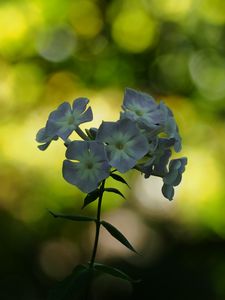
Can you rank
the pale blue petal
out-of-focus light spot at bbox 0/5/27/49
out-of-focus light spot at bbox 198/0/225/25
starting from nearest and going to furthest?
the pale blue petal → out-of-focus light spot at bbox 0/5/27/49 → out-of-focus light spot at bbox 198/0/225/25

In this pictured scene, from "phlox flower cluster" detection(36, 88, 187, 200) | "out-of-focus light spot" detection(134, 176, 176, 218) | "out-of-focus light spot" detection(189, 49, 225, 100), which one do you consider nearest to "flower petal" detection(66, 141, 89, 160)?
"phlox flower cluster" detection(36, 88, 187, 200)

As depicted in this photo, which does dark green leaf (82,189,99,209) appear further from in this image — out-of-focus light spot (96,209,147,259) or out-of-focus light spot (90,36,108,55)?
out-of-focus light spot (90,36,108,55)

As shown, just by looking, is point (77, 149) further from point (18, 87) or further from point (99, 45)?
point (99, 45)

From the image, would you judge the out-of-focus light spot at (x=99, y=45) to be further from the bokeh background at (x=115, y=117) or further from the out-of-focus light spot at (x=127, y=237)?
the out-of-focus light spot at (x=127, y=237)

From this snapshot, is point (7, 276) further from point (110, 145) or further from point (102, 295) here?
point (110, 145)

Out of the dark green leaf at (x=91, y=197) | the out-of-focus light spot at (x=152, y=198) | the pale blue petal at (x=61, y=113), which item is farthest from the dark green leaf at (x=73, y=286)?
the out-of-focus light spot at (x=152, y=198)

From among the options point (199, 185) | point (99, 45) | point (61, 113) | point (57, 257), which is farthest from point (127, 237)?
point (61, 113)
